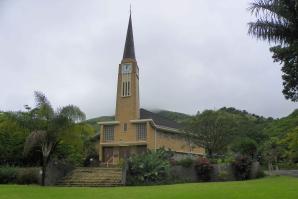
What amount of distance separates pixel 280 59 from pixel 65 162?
17265 millimetres

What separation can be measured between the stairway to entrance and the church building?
43.6 feet

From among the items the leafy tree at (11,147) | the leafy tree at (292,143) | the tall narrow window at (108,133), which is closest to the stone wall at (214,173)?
the leafy tree at (292,143)

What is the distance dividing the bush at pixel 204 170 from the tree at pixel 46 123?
8256mm

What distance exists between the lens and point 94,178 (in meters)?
27.4

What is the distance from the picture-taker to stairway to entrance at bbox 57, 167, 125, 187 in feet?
85.6

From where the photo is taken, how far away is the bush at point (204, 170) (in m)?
27.2

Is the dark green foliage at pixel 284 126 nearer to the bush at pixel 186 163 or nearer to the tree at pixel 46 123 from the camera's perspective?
the bush at pixel 186 163

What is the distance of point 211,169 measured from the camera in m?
27.4

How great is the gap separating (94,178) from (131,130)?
1662cm

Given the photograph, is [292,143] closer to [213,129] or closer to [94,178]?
[213,129]

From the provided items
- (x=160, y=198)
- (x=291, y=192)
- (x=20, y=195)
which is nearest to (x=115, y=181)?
(x=20, y=195)

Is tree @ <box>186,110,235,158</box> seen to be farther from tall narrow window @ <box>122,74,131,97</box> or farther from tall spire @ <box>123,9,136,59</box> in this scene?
tall spire @ <box>123,9,136,59</box>

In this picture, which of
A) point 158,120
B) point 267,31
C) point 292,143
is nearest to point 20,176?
point 267,31

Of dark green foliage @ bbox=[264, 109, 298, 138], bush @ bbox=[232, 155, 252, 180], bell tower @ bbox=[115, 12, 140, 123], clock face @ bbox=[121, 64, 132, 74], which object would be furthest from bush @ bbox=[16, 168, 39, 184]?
dark green foliage @ bbox=[264, 109, 298, 138]
